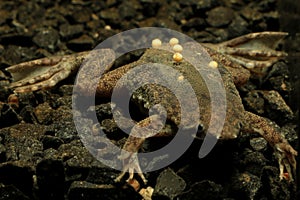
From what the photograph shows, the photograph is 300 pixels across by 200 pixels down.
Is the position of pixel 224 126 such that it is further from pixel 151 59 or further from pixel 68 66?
pixel 68 66

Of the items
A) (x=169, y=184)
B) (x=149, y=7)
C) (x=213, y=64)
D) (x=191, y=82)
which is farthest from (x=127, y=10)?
(x=169, y=184)

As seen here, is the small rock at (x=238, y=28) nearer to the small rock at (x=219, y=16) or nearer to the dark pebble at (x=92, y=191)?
the small rock at (x=219, y=16)

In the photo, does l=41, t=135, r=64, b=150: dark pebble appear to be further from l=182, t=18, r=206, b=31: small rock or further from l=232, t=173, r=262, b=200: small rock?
l=182, t=18, r=206, b=31: small rock

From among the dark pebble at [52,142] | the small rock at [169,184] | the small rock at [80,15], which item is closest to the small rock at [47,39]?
the small rock at [80,15]

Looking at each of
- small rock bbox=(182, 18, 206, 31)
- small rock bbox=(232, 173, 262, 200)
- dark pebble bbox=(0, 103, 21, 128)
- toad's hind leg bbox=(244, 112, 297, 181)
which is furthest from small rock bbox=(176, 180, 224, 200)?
small rock bbox=(182, 18, 206, 31)

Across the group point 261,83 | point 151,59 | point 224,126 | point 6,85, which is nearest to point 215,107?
point 224,126

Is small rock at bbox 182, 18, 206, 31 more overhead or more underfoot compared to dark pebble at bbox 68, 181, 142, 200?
more overhead
